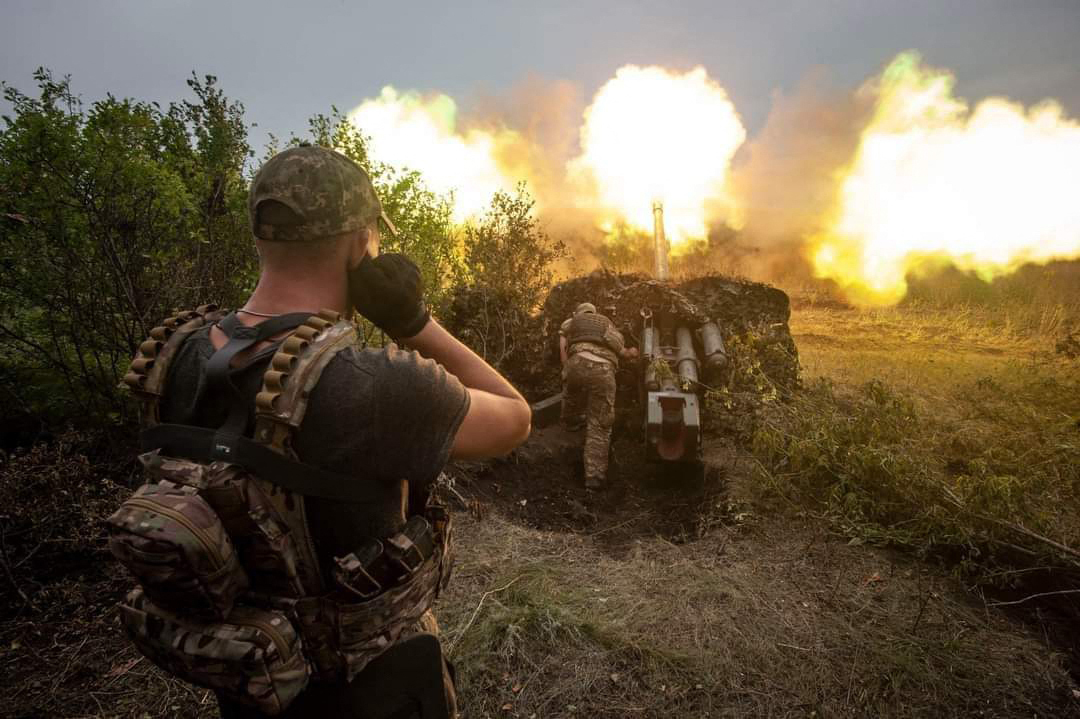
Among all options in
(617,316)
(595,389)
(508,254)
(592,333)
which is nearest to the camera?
(595,389)

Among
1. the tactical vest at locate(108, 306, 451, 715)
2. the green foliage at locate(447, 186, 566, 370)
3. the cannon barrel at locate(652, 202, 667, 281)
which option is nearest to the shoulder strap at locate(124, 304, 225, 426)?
the tactical vest at locate(108, 306, 451, 715)

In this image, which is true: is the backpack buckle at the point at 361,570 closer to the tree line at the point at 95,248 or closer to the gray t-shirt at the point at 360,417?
the gray t-shirt at the point at 360,417

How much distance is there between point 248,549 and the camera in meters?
1.29

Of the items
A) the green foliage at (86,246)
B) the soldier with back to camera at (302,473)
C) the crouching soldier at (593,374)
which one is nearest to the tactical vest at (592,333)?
the crouching soldier at (593,374)

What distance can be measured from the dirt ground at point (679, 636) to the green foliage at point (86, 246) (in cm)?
160

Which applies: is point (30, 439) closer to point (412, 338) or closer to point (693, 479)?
point (412, 338)

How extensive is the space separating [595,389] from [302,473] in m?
5.36

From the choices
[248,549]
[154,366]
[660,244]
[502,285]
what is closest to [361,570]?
[248,549]

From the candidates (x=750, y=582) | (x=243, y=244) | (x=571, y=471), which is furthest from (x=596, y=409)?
(x=243, y=244)

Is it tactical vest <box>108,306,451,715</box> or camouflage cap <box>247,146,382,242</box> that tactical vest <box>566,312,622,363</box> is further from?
tactical vest <box>108,306,451,715</box>

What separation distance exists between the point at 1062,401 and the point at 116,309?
10.0m

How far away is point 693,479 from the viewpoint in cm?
620

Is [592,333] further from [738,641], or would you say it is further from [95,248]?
[95,248]

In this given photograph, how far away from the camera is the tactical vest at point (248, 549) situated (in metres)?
1.18
